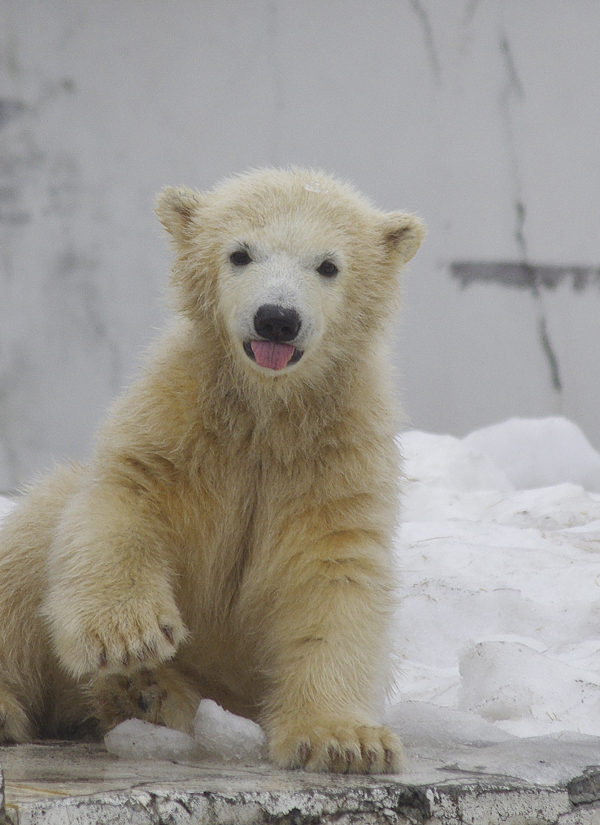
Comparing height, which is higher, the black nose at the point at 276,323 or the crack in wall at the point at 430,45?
the crack in wall at the point at 430,45

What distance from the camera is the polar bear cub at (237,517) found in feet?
8.36

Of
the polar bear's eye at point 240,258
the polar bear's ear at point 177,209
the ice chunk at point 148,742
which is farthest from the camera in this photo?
the polar bear's ear at point 177,209

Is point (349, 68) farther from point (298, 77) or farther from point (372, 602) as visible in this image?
point (372, 602)

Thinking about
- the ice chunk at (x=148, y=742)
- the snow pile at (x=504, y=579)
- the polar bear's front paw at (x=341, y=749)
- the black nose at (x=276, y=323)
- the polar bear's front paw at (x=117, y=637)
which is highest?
the black nose at (x=276, y=323)

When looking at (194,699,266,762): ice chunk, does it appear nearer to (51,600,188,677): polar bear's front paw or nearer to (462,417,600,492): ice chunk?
(51,600,188,677): polar bear's front paw

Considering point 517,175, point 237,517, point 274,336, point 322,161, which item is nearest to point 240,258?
point 274,336

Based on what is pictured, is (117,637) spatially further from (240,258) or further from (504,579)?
(504,579)

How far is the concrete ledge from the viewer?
5.63ft

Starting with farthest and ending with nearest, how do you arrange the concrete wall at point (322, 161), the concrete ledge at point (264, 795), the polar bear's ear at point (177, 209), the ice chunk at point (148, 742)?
the concrete wall at point (322, 161) < the polar bear's ear at point (177, 209) < the ice chunk at point (148, 742) < the concrete ledge at point (264, 795)

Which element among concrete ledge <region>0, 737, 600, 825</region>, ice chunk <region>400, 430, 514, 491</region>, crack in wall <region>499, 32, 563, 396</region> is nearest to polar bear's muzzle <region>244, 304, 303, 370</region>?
concrete ledge <region>0, 737, 600, 825</region>

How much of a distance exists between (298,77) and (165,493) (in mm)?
4258

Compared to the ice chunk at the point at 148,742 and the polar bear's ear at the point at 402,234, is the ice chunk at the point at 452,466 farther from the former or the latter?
the ice chunk at the point at 148,742

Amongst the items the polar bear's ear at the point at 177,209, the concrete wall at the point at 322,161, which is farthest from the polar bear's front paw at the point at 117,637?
the concrete wall at the point at 322,161

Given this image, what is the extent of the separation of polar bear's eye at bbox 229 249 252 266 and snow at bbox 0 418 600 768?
1172 millimetres
